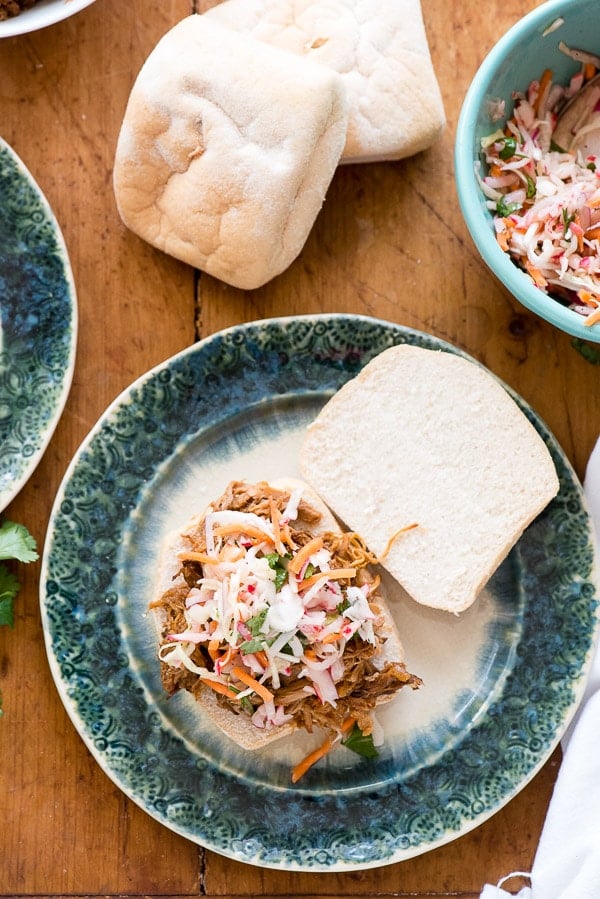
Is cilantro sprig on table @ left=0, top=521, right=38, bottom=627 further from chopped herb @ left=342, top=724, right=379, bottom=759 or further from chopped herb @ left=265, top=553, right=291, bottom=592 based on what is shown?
chopped herb @ left=342, top=724, right=379, bottom=759

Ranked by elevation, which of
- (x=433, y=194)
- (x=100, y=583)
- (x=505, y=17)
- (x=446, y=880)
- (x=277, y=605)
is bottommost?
(x=446, y=880)

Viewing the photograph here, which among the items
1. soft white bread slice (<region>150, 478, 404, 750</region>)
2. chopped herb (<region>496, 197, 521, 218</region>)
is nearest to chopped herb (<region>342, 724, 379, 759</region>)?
soft white bread slice (<region>150, 478, 404, 750</region>)

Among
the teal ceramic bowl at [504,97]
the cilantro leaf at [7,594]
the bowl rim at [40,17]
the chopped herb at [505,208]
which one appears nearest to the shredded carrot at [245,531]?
the cilantro leaf at [7,594]

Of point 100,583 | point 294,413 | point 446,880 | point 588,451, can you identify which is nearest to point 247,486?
point 294,413

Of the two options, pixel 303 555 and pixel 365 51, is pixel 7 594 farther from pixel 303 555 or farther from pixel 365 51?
pixel 365 51

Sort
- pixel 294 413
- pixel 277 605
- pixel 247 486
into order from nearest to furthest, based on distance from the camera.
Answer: pixel 277 605 → pixel 247 486 → pixel 294 413

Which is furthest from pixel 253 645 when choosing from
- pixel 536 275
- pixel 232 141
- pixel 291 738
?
pixel 232 141

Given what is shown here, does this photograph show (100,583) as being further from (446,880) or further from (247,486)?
(446,880)
